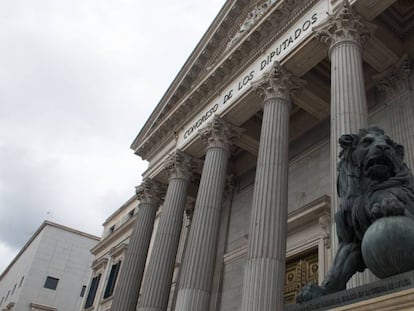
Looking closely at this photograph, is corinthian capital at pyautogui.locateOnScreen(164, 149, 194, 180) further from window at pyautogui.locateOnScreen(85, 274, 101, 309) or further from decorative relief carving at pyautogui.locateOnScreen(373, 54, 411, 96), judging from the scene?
window at pyautogui.locateOnScreen(85, 274, 101, 309)

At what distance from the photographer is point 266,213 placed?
35.4ft

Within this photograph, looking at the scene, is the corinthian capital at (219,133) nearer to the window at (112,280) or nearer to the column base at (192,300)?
the column base at (192,300)

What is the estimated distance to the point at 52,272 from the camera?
1790 inches

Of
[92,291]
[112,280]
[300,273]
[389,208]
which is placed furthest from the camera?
[92,291]

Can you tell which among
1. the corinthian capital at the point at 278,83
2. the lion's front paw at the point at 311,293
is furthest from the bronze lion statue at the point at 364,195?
the corinthian capital at the point at 278,83

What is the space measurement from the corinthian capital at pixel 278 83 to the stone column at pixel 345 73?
5.59 ft

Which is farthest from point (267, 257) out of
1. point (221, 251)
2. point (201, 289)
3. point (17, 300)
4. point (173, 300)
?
point (17, 300)

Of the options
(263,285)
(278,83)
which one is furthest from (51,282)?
(263,285)

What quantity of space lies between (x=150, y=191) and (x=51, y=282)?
31031 mm

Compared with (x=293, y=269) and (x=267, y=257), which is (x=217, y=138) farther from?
(x=267, y=257)

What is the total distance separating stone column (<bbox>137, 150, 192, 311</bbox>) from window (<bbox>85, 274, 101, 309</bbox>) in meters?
14.9

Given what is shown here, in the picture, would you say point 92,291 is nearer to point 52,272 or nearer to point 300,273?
point 52,272

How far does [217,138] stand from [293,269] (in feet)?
16.6

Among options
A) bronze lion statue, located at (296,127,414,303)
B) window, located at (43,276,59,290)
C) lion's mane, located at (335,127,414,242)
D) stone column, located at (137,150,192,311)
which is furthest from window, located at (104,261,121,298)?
lion's mane, located at (335,127,414,242)
